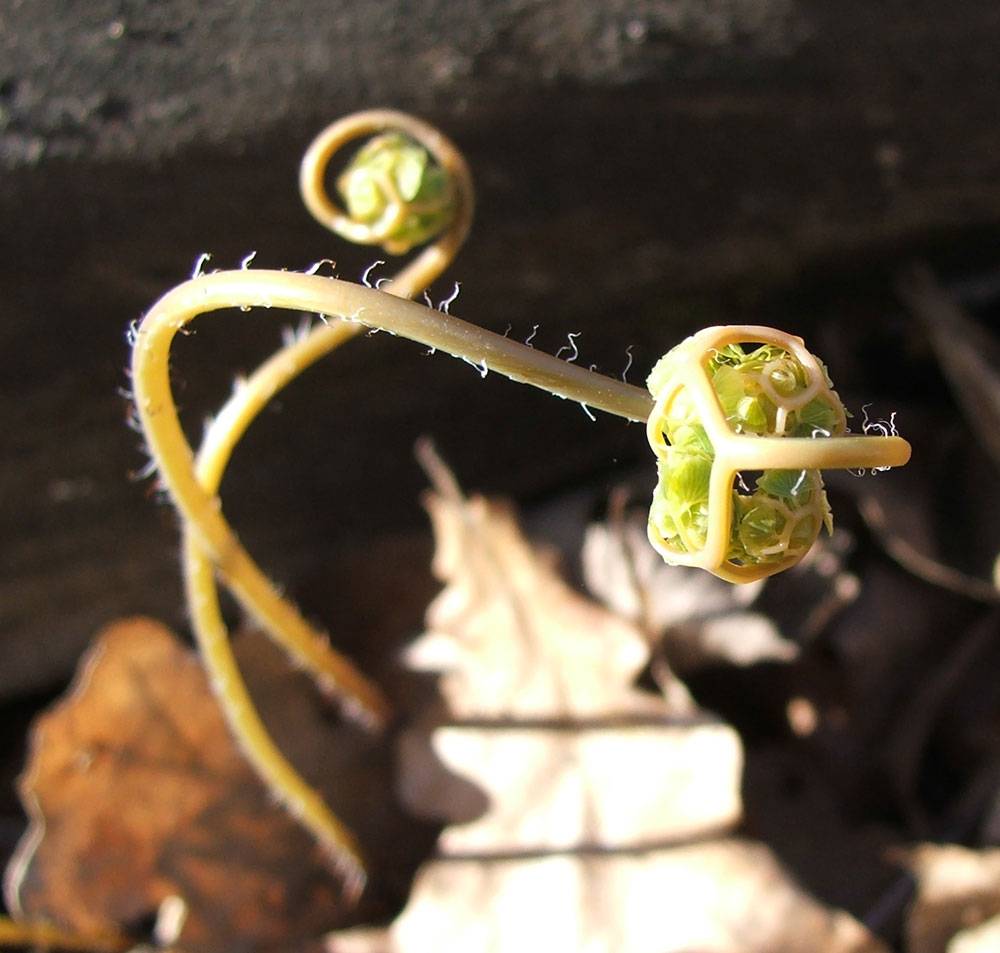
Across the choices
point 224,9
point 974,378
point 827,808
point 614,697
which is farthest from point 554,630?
point 224,9

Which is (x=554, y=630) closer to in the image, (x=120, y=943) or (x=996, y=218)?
(x=120, y=943)

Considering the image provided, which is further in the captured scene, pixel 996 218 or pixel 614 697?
pixel 996 218

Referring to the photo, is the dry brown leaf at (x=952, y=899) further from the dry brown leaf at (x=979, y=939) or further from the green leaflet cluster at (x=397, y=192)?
the green leaflet cluster at (x=397, y=192)

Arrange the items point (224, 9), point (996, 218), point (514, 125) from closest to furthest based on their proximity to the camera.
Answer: point (224, 9), point (514, 125), point (996, 218)

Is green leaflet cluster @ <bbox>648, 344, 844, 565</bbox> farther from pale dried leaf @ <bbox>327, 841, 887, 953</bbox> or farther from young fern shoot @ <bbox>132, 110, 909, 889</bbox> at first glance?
pale dried leaf @ <bbox>327, 841, 887, 953</bbox>

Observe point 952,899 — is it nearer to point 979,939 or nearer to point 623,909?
point 979,939
